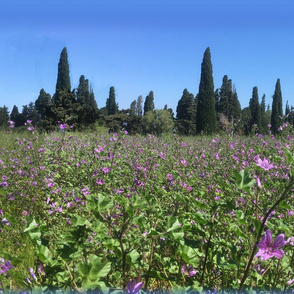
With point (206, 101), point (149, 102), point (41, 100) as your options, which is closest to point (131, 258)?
point (206, 101)

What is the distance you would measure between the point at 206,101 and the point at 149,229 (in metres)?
24.6

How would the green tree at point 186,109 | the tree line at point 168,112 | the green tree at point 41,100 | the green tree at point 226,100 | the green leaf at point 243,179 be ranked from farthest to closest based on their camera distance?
1. the green tree at point 41,100
2. the green tree at point 186,109
3. the green tree at point 226,100
4. the tree line at point 168,112
5. the green leaf at point 243,179

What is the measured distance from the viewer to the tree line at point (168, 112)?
21750 mm

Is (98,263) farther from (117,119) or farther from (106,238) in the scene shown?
(117,119)

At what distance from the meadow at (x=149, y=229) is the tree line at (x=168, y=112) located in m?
3.87

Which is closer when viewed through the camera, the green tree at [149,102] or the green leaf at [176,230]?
the green leaf at [176,230]

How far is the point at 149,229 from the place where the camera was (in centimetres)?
152

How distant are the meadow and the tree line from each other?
12.7 ft

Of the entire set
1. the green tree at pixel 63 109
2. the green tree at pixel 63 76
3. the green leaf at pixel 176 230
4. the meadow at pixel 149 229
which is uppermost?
the green tree at pixel 63 76

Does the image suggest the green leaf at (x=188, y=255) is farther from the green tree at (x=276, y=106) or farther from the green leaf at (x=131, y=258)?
the green tree at (x=276, y=106)

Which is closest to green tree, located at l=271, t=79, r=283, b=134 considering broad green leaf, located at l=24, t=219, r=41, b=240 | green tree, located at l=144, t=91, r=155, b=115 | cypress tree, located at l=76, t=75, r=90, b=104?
green tree, located at l=144, t=91, r=155, b=115

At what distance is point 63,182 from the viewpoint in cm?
400

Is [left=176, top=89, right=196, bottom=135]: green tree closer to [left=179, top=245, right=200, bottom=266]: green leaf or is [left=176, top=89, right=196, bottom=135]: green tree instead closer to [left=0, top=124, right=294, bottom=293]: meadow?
[left=0, top=124, right=294, bottom=293]: meadow

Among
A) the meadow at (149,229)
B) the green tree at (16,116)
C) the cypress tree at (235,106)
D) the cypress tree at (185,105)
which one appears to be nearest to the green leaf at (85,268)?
the meadow at (149,229)
